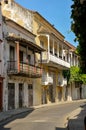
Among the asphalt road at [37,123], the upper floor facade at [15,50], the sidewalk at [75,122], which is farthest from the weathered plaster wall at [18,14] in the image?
the sidewalk at [75,122]

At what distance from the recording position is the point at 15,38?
3412 centimetres

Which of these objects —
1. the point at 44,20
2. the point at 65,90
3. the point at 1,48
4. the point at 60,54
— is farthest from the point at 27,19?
the point at 65,90

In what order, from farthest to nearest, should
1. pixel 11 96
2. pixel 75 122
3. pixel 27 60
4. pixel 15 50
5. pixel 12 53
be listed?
pixel 27 60 → pixel 15 50 → pixel 12 53 → pixel 11 96 → pixel 75 122

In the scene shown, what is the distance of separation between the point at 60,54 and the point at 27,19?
15438mm

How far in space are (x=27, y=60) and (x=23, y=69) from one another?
3390 mm

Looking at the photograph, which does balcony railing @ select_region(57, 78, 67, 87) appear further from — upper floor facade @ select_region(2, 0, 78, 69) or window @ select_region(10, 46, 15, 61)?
window @ select_region(10, 46, 15, 61)

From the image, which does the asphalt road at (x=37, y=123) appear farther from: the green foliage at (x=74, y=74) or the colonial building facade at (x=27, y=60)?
the green foliage at (x=74, y=74)

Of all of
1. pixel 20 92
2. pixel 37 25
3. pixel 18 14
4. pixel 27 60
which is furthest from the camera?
pixel 37 25

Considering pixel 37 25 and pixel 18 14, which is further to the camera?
pixel 37 25

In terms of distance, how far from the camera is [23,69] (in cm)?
3650

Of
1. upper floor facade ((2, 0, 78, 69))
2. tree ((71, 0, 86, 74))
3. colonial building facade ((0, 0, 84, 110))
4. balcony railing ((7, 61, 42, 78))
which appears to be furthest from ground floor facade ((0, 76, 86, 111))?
tree ((71, 0, 86, 74))

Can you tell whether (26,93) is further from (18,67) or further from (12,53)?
(18,67)

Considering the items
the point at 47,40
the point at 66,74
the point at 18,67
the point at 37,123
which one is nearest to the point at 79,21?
the point at 37,123

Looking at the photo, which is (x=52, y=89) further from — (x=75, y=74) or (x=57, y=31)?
(x=75, y=74)
